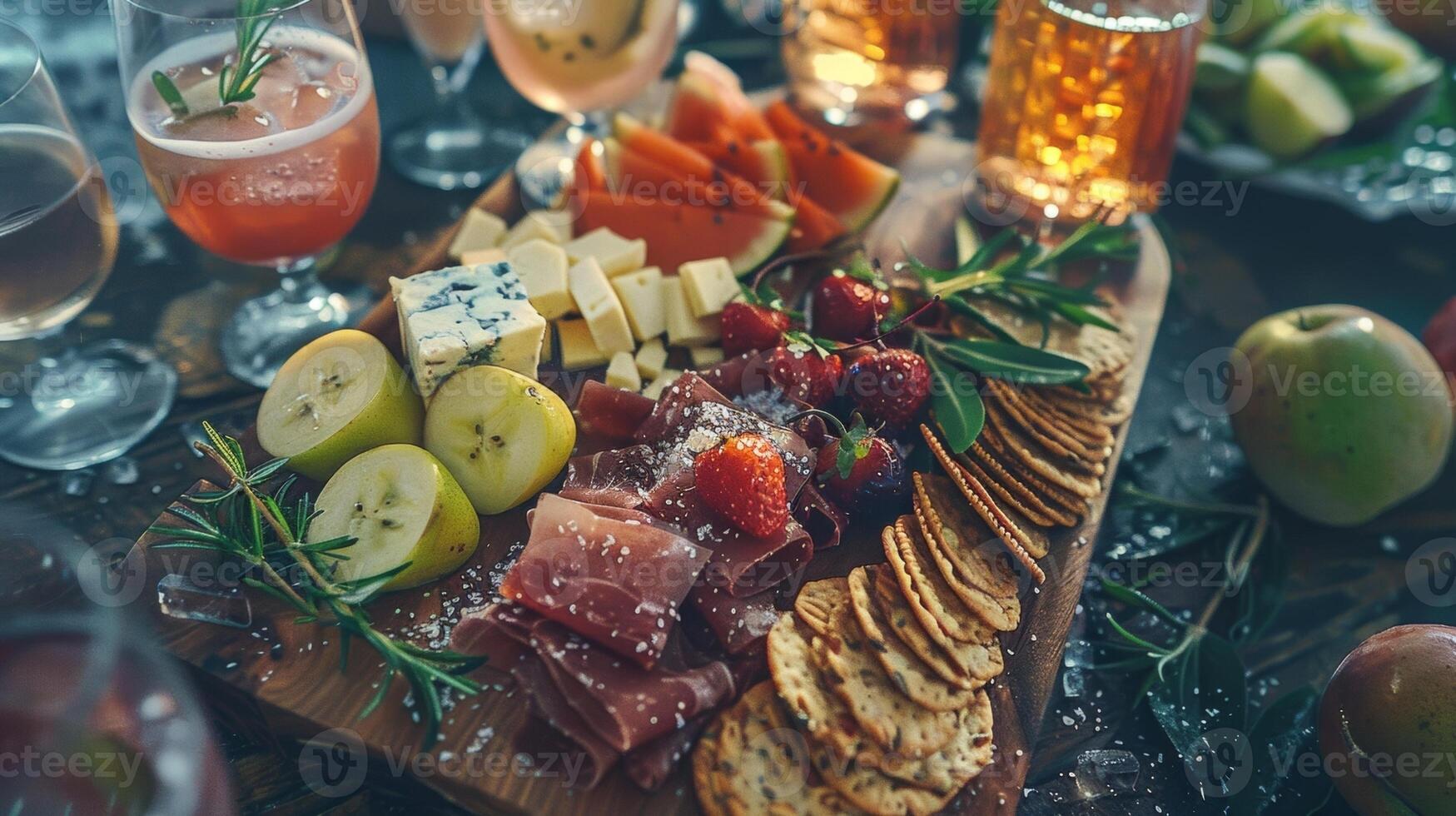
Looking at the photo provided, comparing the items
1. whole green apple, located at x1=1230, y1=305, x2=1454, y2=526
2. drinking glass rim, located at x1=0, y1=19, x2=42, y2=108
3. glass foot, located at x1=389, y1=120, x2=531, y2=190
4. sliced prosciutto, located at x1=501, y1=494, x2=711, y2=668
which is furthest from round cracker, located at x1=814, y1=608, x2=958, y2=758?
glass foot, located at x1=389, y1=120, x2=531, y2=190

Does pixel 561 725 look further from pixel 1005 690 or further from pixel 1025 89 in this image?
pixel 1025 89

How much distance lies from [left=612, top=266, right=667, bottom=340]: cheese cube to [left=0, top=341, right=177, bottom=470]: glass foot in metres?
0.93

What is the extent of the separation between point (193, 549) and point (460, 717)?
521mm

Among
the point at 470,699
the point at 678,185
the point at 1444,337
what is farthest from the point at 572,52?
the point at 1444,337

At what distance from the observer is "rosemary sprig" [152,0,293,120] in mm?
1709

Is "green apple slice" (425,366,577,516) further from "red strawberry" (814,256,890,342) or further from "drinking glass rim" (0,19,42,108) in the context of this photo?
"drinking glass rim" (0,19,42,108)

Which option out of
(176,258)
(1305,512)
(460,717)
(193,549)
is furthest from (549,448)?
(1305,512)

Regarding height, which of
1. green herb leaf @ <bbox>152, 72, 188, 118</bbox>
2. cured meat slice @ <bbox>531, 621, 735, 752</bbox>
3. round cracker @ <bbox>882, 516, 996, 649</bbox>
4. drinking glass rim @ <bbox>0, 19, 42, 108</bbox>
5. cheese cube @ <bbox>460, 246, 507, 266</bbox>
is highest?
drinking glass rim @ <bbox>0, 19, 42, 108</bbox>

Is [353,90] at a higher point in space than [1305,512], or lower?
higher

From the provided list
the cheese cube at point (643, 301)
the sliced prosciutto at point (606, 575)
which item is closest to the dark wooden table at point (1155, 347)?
the sliced prosciutto at point (606, 575)

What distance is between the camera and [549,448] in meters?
1.63

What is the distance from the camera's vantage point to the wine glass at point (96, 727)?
84 centimetres

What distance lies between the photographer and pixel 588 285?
192cm

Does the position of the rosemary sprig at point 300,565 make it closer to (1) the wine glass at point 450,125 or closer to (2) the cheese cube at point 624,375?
(2) the cheese cube at point 624,375
